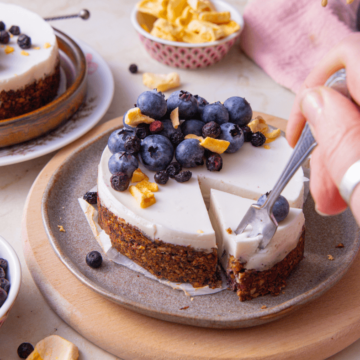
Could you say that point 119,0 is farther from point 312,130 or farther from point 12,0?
point 312,130

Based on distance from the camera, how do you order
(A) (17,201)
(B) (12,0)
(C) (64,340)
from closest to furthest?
(C) (64,340) < (A) (17,201) < (B) (12,0)

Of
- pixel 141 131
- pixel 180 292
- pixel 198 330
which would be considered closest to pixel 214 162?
pixel 141 131

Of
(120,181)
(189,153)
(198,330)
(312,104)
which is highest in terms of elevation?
(312,104)

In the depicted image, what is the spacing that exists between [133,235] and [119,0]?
2.93 meters

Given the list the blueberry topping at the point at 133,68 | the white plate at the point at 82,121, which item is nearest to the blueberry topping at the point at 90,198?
the white plate at the point at 82,121

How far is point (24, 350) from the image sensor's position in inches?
60.2

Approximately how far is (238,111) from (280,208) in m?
0.57

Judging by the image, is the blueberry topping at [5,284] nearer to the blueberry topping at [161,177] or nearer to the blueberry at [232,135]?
the blueberry topping at [161,177]

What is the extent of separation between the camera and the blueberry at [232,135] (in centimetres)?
188

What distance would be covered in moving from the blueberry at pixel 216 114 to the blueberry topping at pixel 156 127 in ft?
0.73

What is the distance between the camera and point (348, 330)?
1588 millimetres

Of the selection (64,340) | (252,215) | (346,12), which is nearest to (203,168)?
(252,215)

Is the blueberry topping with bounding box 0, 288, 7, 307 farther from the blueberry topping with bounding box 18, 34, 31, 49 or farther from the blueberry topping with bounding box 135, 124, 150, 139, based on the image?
the blueberry topping with bounding box 18, 34, 31, 49

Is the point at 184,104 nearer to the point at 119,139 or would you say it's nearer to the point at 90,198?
the point at 119,139
